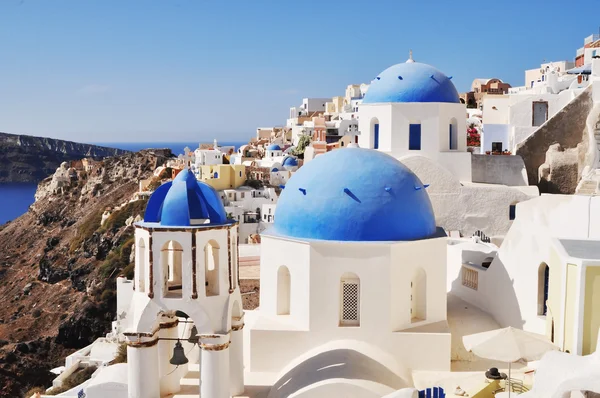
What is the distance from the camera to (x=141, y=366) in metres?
10.5

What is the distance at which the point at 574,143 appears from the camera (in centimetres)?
2459

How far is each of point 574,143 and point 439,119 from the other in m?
7.70

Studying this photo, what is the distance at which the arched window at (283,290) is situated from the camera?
12.5m

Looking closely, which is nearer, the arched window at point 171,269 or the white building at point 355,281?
the arched window at point 171,269

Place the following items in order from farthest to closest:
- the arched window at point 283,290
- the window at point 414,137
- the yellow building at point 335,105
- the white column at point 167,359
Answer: the yellow building at point 335,105 → the window at point 414,137 → the arched window at point 283,290 → the white column at point 167,359

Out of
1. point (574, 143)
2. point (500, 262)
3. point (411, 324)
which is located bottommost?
point (411, 324)

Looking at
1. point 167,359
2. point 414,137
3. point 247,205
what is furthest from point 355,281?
point 247,205

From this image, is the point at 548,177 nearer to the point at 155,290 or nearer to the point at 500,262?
the point at 500,262

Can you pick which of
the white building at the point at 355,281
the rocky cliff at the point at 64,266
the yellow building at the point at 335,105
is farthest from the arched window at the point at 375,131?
the yellow building at the point at 335,105

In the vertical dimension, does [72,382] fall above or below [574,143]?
below

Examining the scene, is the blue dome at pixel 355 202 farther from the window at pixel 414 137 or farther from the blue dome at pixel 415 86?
the window at pixel 414 137

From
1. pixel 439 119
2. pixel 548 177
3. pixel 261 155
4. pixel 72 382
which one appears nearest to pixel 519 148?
pixel 548 177

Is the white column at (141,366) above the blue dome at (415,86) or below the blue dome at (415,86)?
below

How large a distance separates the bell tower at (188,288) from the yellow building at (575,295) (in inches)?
224
